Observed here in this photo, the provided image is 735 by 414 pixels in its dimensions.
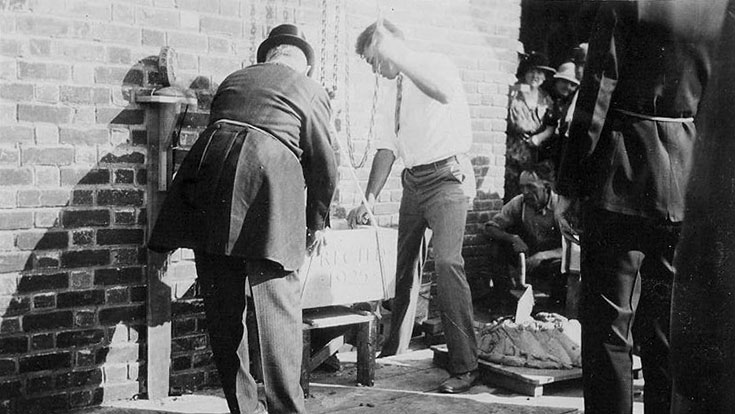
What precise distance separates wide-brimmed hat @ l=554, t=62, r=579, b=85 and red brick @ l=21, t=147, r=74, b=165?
5.67 meters

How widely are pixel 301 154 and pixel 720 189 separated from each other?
200cm

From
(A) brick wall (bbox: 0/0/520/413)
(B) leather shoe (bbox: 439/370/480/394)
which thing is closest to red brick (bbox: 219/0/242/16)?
(A) brick wall (bbox: 0/0/520/413)

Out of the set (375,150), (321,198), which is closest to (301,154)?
(321,198)

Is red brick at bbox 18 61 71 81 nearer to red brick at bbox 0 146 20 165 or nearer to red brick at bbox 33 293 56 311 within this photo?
red brick at bbox 0 146 20 165

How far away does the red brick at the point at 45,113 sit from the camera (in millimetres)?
3650

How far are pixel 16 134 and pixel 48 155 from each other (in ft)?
0.57

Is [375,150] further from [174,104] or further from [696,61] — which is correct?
[696,61]

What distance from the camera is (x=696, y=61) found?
127 inches

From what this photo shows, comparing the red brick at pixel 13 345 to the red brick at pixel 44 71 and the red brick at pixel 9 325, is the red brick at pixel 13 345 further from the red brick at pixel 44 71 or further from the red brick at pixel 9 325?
the red brick at pixel 44 71

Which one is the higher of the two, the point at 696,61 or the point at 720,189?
the point at 696,61

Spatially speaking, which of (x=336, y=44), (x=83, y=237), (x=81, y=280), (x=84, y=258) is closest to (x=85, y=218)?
(x=83, y=237)

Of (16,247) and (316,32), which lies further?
(316,32)

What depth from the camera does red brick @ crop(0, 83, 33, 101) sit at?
3592 mm

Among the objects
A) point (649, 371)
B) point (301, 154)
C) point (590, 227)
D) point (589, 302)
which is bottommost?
point (649, 371)
